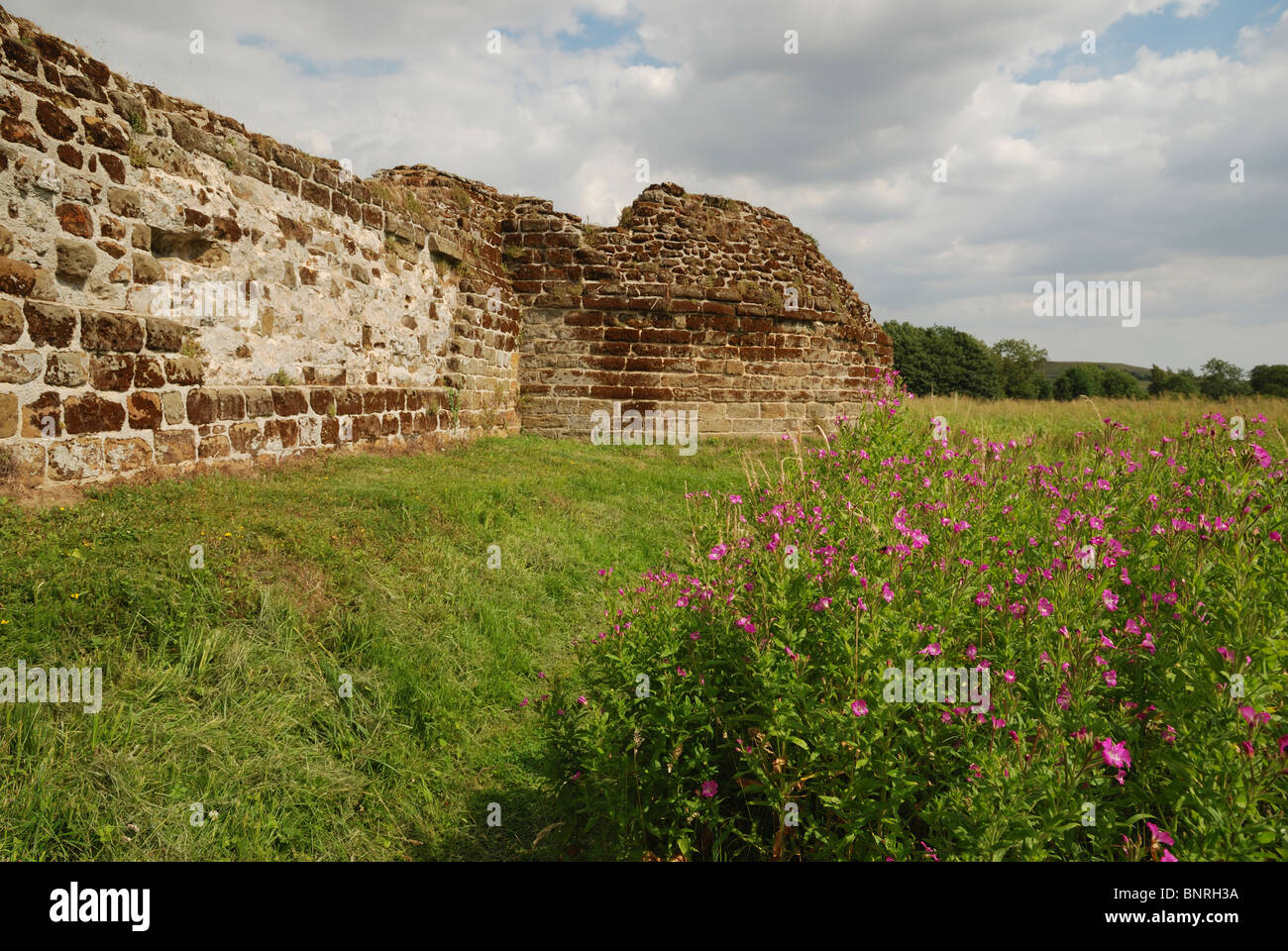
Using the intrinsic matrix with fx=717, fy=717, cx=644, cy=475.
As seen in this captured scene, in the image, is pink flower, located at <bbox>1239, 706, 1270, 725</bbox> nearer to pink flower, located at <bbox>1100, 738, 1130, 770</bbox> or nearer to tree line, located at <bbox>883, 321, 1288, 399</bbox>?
pink flower, located at <bbox>1100, 738, 1130, 770</bbox>

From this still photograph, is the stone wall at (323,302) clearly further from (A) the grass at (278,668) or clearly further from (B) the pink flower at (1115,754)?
(B) the pink flower at (1115,754)

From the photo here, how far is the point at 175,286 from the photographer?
5.64m

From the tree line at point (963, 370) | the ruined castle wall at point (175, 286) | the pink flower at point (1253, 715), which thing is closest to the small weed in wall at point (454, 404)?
the ruined castle wall at point (175, 286)

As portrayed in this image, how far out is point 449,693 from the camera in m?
4.04

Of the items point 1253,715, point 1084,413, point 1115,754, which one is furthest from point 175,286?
point 1084,413

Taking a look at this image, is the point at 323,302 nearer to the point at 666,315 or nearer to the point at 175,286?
the point at 175,286

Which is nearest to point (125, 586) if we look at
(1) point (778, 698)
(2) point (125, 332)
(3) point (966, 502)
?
(2) point (125, 332)

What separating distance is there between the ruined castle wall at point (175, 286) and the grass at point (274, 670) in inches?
24.3

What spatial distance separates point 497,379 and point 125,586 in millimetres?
8039

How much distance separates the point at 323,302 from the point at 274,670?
15.9ft

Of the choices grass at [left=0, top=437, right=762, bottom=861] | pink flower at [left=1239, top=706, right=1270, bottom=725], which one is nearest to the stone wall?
grass at [left=0, top=437, right=762, bottom=861]

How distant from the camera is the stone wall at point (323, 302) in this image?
4.64 meters

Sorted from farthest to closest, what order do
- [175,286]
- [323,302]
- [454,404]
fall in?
[454,404], [323,302], [175,286]

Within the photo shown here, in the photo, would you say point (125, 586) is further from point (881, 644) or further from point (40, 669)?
point (881, 644)
